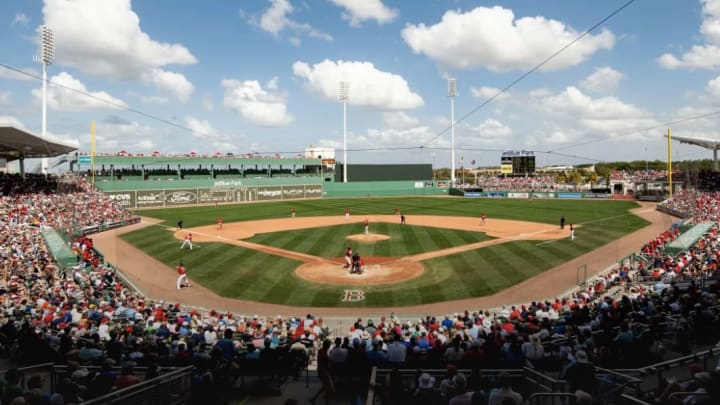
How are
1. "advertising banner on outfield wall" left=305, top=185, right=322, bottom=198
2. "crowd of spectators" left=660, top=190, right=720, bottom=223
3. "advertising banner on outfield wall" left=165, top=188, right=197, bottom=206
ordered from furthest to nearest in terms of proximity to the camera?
"advertising banner on outfield wall" left=305, top=185, right=322, bottom=198 → "advertising banner on outfield wall" left=165, top=188, right=197, bottom=206 → "crowd of spectators" left=660, top=190, right=720, bottom=223

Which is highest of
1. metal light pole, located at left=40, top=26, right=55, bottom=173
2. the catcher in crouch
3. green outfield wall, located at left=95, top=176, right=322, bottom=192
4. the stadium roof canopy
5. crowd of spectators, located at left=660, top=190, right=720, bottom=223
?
metal light pole, located at left=40, top=26, right=55, bottom=173

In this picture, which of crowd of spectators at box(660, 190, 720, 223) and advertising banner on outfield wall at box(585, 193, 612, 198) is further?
advertising banner on outfield wall at box(585, 193, 612, 198)

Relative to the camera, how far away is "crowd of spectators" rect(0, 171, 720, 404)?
6.99m

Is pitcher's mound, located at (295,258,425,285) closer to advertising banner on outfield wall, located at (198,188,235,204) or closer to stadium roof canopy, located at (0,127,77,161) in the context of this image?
stadium roof canopy, located at (0,127,77,161)

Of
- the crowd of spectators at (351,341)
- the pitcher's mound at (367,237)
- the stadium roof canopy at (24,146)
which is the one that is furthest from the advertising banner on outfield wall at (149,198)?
the crowd of spectators at (351,341)

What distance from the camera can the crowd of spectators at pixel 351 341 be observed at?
275 inches

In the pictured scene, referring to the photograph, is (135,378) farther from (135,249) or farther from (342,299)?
(135,249)

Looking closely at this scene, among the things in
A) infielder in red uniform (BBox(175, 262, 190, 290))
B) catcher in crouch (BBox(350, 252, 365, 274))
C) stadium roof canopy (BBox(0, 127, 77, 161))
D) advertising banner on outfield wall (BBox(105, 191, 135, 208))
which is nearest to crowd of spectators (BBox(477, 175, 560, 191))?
advertising banner on outfield wall (BBox(105, 191, 135, 208))

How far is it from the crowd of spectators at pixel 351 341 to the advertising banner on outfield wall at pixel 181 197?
44.4 meters

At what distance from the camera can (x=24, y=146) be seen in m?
35.2

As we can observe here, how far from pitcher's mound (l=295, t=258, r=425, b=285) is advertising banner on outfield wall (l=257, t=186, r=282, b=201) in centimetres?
4760

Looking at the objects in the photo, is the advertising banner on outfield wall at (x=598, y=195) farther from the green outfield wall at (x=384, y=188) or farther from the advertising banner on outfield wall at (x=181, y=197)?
the advertising banner on outfield wall at (x=181, y=197)

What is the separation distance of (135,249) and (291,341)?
22.8 meters

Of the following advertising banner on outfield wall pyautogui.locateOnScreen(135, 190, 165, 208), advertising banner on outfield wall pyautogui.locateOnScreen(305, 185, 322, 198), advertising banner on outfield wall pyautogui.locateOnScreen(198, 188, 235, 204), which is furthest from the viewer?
advertising banner on outfield wall pyautogui.locateOnScreen(305, 185, 322, 198)
